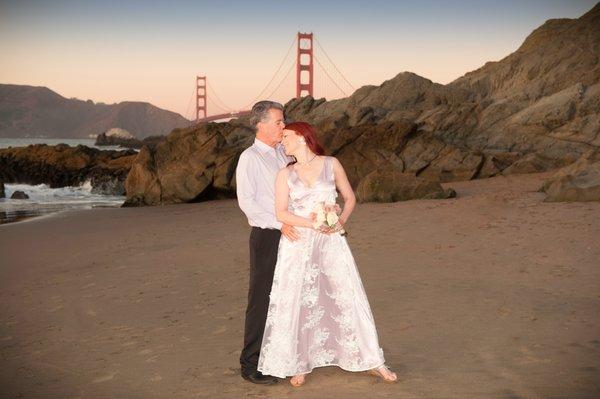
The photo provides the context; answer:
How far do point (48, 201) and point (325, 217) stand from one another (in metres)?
22.0

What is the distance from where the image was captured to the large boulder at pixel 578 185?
12.1 metres

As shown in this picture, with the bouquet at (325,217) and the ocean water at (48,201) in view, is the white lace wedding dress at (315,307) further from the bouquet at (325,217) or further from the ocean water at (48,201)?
the ocean water at (48,201)

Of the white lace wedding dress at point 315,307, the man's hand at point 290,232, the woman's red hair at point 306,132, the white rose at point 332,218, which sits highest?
the woman's red hair at point 306,132

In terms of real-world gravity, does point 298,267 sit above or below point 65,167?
above

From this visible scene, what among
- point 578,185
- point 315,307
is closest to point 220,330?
point 315,307

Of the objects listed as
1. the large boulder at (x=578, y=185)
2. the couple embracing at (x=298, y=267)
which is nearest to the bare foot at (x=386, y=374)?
the couple embracing at (x=298, y=267)

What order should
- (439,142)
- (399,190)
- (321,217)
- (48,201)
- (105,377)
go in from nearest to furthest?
(321,217) < (105,377) < (399,190) < (439,142) < (48,201)

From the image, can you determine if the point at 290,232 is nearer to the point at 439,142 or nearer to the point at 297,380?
the point at 297,380

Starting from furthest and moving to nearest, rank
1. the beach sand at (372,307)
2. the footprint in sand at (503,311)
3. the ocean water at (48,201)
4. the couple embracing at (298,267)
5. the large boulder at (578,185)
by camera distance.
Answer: the ocean water at (48,201), the large boulder at (578,185), the footprint in sand at (503,311), the beach sand at (372,307), the couple embracing at (298,267)

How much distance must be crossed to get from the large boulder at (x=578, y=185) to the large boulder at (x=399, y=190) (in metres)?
2.33

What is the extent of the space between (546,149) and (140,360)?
19.9 m

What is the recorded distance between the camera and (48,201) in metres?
24.5

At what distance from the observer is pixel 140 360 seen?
5.43 meters

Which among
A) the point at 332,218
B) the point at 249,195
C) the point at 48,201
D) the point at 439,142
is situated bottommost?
the point at 48,201
